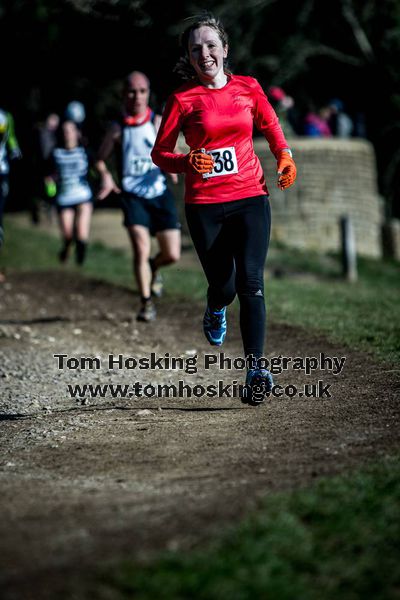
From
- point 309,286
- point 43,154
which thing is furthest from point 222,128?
point 43,154

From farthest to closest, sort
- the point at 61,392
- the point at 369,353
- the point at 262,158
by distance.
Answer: the point at 262,158 → the point at 369,353 → the point at 61,392

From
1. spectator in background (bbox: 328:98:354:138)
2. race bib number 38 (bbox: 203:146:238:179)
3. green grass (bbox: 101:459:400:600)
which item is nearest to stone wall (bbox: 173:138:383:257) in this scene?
spectator in background (bbox: 328:98:354:138)

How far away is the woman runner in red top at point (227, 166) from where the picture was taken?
650 cm

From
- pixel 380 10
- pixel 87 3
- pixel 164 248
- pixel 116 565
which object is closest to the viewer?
pixel 116 565

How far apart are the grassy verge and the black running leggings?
73.3 inches

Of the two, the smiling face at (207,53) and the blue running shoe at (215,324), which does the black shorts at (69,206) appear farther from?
the smiling face at (207,53)

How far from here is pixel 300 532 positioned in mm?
3883

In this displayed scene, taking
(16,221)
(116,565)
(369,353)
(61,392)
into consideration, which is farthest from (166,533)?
(16,221)

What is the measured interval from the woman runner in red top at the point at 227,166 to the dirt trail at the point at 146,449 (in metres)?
0.60

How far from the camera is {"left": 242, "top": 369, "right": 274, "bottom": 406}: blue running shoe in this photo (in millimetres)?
6426

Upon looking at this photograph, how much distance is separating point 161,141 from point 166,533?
3382mm

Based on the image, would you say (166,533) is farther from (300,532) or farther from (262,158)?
(262,158)

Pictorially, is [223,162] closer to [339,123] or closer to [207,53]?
[207,53]

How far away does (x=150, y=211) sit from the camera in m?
10.6
